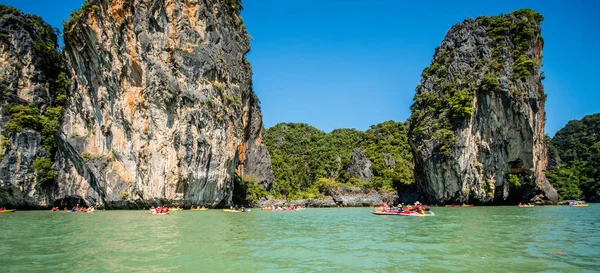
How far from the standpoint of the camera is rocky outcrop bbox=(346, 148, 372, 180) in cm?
6406

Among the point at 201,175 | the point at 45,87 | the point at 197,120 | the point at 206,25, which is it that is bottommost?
the point at 201,175

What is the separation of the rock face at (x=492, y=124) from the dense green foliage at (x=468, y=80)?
4.2 inches

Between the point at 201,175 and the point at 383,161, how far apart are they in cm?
3901

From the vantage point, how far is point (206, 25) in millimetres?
38594

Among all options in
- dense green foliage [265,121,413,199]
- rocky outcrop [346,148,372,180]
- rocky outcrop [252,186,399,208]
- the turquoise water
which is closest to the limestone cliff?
rocky outcrop [252,186,399,208]

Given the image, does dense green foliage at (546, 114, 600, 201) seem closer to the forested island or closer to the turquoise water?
the forested island

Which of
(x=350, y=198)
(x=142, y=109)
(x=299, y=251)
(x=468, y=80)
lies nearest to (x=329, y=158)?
(x=350, y=198)

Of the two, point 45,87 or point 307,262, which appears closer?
point 307,262

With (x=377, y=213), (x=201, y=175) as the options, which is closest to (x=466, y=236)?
(x=377, y=213)

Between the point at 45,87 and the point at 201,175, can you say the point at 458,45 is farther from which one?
the point at 45,87

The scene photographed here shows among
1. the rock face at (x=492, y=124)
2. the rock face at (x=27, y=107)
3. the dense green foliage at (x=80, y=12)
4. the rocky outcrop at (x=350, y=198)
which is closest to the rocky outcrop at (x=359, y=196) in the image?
the rocky outcrop at (x=350, y=198)

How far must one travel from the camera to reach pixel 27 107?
119 feet

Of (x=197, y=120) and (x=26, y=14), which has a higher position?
(x=26, y=14)

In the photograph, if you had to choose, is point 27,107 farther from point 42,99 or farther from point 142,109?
point 142,109
